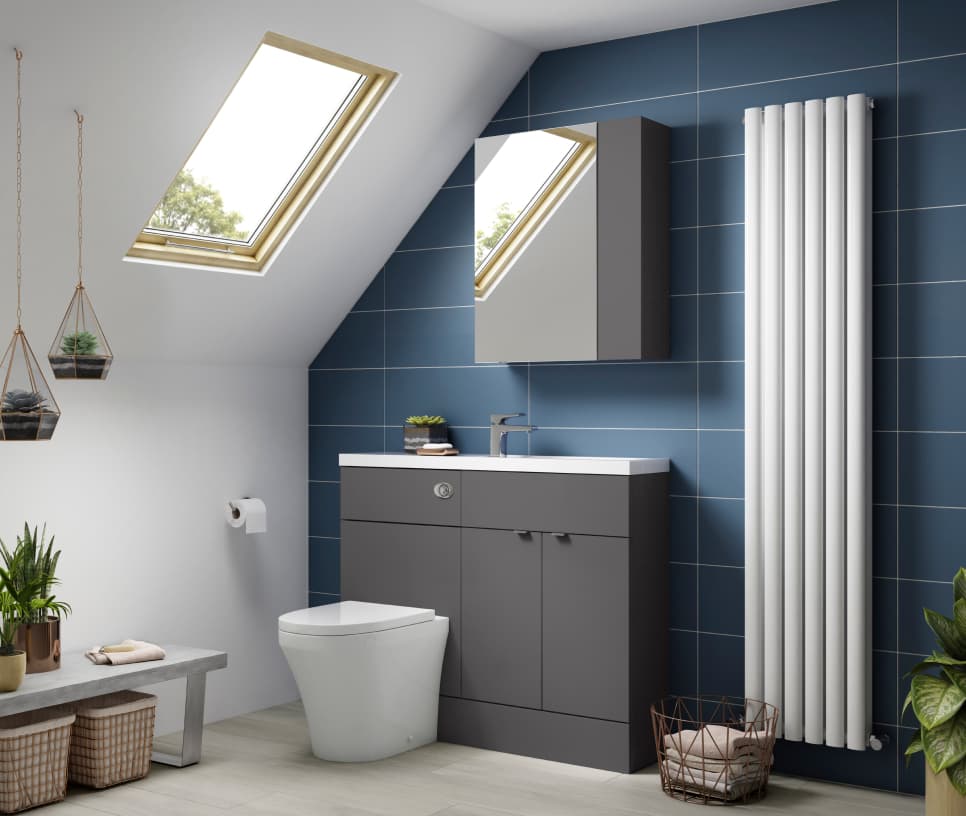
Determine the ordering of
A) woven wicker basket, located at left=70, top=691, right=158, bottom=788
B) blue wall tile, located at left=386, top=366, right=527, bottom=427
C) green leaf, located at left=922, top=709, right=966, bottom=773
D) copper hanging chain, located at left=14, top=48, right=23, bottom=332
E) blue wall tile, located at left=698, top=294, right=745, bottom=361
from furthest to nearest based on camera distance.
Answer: blue wall tile, located at left=386, top=366, right=527, bottom=427
blue wall tile, located at left=698, top=294, right=745, bottom=361
woven wicker basket, located at left=70, top=691, right=158, bottom=788
copper hanging chain, located at left=14, top=48, right=23, bottom=332
green leaf, located at left=922, top=709, right=966, bottom=773

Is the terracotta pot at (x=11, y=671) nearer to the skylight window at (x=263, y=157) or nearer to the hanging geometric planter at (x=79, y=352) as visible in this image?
the hanging geometric planter at (x=79, y=352)

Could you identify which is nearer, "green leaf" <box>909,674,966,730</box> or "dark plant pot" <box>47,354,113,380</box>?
"green leaf" <box>909,674,966,730</box>

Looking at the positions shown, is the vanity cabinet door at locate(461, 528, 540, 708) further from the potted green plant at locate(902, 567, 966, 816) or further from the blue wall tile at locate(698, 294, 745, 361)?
the potted green plant at locate(902, 567, 966, 816)

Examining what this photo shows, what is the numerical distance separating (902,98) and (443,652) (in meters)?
2.41

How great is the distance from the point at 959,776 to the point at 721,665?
3.48ft

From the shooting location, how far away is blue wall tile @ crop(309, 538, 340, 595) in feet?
16.5

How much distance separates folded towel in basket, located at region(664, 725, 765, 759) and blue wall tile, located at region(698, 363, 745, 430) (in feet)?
3.29

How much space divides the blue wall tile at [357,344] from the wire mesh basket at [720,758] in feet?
6.24

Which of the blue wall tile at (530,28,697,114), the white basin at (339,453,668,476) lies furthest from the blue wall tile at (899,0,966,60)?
the white basin at (339,453,668,476)

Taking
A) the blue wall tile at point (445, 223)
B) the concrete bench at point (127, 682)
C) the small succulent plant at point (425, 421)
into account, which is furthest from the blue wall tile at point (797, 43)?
the concrete bench at point (127, 682)

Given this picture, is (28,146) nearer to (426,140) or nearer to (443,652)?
(426,140)

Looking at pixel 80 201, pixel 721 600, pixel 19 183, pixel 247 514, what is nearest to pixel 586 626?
pixel 721 600

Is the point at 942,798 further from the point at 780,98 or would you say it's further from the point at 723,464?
the point at 780,98

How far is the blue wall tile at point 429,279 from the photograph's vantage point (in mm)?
4719
